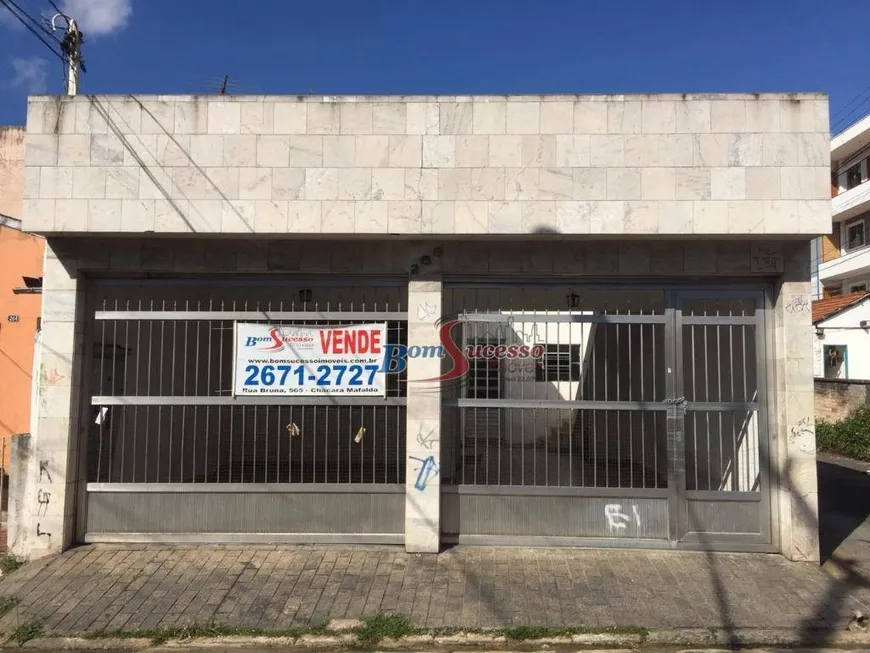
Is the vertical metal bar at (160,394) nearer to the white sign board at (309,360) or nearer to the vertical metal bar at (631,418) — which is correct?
the white sign board at (309,360)

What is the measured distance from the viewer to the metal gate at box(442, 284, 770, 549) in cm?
604

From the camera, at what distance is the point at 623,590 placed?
5.03 meters

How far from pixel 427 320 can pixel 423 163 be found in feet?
5.05

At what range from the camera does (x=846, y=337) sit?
53.0 feet

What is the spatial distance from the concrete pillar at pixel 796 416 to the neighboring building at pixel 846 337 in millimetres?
11955

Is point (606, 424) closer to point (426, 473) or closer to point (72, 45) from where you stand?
point (426, 473)

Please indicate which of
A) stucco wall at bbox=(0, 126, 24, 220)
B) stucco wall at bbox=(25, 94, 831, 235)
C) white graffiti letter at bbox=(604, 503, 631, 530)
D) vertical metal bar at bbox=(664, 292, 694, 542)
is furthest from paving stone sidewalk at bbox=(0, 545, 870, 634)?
stucco wall at bbox=(0, 126, 24, 220)

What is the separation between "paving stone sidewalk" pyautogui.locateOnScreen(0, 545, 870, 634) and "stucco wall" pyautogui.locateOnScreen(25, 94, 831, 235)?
10.2 ft

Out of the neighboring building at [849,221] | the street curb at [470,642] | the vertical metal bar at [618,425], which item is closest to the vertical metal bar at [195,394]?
the street curb at [470,642]

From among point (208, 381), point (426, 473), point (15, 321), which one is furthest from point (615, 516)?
point (15, 321)

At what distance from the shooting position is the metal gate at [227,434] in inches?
241

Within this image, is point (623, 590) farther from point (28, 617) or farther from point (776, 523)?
point (28, 617)

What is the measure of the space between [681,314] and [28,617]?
632cm

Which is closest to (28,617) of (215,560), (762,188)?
(215,560)
